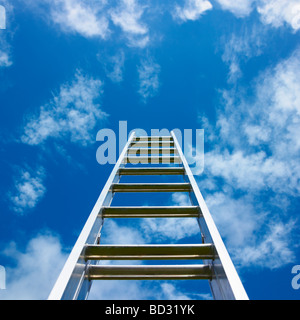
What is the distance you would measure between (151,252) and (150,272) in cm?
15

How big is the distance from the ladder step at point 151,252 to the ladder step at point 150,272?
2.7 inches

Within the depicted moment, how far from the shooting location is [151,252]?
196cm

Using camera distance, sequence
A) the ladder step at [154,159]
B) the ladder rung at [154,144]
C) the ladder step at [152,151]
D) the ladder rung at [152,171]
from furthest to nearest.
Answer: the ladder rung at [154,144] < the ladder step at [152,151] < the ladder step at [154,159] < the ladder rung at [152,171]

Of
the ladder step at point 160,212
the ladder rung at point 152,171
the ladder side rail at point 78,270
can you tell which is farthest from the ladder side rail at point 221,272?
the ladder rung at point 152,171

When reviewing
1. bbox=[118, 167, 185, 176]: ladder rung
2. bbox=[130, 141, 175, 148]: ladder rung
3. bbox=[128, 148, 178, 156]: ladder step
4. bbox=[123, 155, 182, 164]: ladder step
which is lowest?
bbox=[118, 167, 185, 176]: ladder rung

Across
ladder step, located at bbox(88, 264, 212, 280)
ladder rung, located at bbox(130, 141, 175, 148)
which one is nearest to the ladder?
ladder step, located at bbox(88, 264, 212, 280)

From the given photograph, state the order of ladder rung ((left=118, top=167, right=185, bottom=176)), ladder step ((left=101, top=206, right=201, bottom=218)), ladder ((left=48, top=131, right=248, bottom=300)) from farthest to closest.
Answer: ladder rung ((left=118, top=167, right=185, bottom=176)), ladder step ((left=101, top=206, right=201, bottom=218)), ladder ((left=48, top=131, right=248, bottom=300))

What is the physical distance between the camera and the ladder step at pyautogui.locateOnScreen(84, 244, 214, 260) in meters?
1.96

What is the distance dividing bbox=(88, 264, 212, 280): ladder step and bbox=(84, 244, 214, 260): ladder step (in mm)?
70

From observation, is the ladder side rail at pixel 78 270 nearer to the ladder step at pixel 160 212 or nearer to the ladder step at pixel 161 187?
the ladder step at pixel 160 212

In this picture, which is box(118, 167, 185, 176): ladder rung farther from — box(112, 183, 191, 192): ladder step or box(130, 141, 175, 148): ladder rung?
box(130, 141, 175, 148): ladder rung

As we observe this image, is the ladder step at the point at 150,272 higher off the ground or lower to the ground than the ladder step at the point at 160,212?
lower

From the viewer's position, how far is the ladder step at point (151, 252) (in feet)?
6.42
